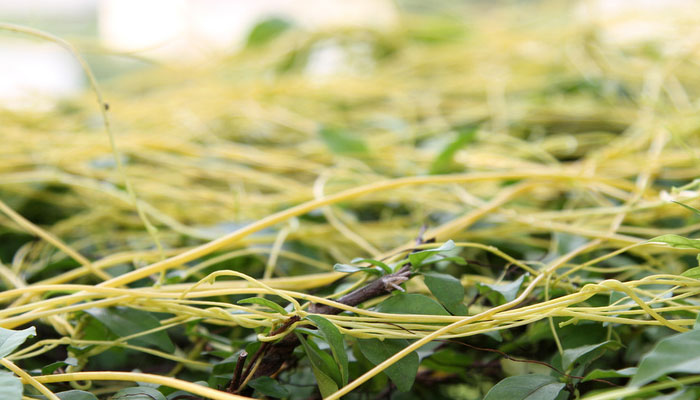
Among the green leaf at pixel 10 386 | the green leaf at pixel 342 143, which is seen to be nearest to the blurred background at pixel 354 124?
the green leaf at pixel 342 143

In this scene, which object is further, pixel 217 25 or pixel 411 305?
pixel 217 25

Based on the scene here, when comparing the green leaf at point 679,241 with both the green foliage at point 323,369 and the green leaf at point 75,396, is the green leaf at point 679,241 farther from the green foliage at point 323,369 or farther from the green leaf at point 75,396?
the green leaf at point 75,396

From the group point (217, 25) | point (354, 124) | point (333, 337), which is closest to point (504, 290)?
point (333, 337)

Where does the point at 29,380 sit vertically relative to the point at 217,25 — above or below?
below

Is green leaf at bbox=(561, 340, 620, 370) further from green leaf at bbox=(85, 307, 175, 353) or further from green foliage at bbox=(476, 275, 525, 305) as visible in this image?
green leaf at bbox=(85, 307, 175, 353)

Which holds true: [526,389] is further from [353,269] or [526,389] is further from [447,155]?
[447,155]

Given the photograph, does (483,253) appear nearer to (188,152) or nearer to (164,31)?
(188,152)

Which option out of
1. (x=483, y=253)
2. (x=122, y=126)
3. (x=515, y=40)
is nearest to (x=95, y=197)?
(x=122, y=126)
